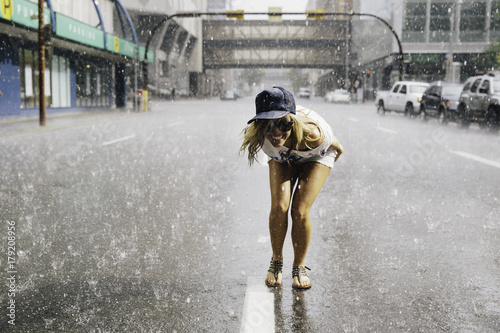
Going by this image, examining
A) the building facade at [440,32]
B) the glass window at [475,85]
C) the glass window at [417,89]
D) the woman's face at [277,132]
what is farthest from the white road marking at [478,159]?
the building facade at [440,32]

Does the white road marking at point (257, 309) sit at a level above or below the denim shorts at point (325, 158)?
below

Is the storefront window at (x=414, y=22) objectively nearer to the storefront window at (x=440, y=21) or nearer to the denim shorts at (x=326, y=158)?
the storefront window at (x=440, y=21)

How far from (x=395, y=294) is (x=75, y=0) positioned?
31374mm

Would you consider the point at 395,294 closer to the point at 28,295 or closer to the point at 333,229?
the point at 333,229

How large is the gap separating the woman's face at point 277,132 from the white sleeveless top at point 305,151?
0.15m

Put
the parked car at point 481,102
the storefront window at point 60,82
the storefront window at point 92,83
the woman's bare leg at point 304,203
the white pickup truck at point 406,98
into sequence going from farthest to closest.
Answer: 1. the storefront window at point 92,83
2. the storefront window at point 60,82
3. the white pickup truck at point 406,98
4. the parked car at point 481,102
5. the woman's bare leg at point 304,203

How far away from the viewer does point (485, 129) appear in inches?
775

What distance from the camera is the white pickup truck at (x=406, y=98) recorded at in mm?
28319

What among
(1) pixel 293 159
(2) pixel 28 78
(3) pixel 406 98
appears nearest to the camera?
(1) pixel 293 159

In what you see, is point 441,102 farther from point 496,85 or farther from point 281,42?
point 281,42

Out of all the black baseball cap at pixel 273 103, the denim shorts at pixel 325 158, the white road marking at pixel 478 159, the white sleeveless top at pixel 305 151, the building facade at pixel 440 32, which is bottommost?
the white road marking at pixel 478 159

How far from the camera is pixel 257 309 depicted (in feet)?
11.1

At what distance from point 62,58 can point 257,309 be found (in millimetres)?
29263

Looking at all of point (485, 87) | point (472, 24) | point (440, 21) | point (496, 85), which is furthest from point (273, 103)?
point (472, 24)
